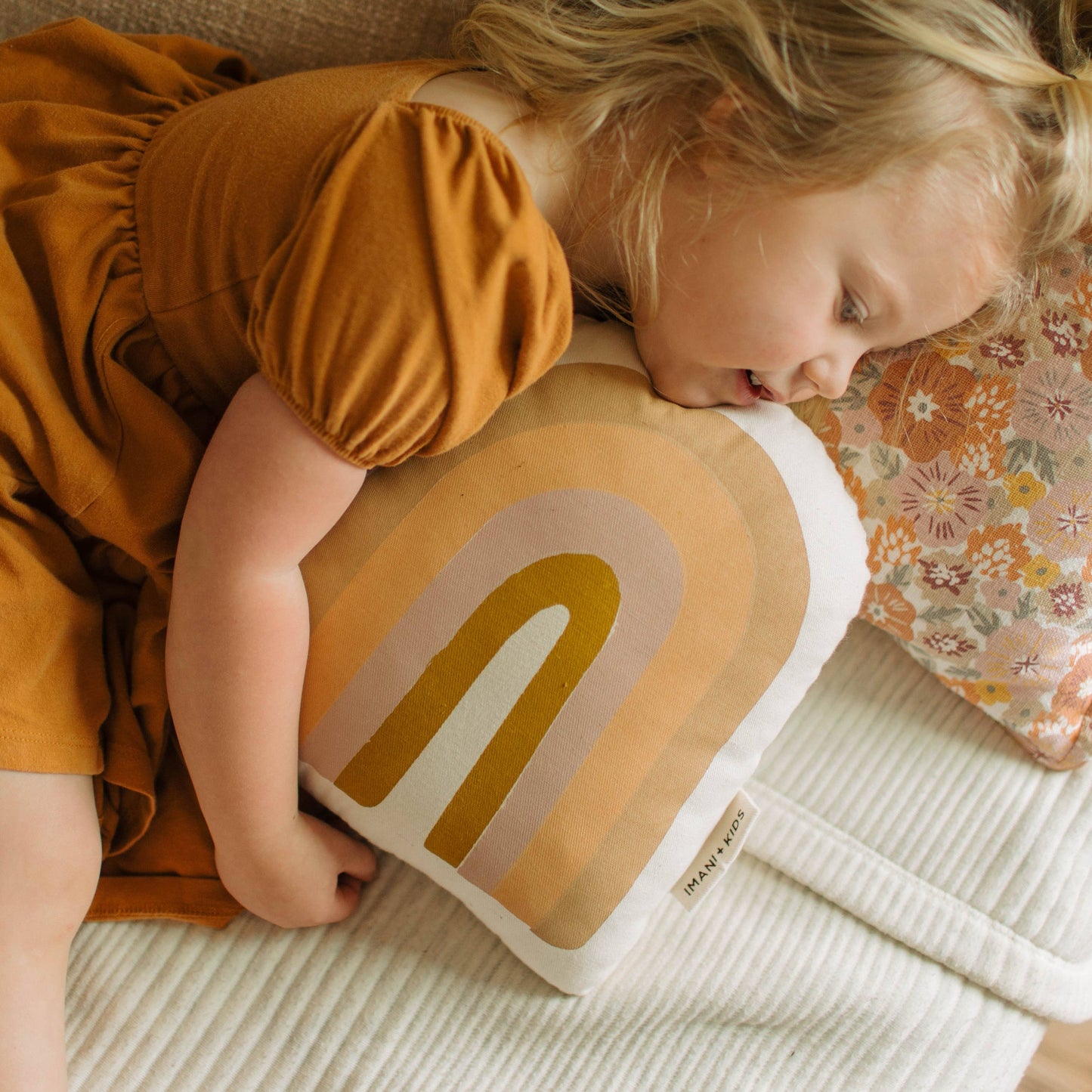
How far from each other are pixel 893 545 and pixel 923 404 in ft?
0.41

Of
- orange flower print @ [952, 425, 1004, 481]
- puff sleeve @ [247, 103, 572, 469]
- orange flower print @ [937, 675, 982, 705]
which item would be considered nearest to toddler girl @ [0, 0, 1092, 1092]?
puff sleeve @ [247, 103, 572, 469]

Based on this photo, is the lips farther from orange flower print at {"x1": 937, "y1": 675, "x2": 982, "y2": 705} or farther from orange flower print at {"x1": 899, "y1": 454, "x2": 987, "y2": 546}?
orange flower print at {"x1": 937, "y1": 675, "x2": 982, "y2": 705}

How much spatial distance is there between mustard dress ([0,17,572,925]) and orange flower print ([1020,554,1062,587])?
0.45 metres

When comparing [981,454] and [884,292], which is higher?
[884,292]

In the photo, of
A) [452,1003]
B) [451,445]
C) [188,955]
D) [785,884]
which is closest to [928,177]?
[451,445]

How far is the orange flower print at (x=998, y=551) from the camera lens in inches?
30.4

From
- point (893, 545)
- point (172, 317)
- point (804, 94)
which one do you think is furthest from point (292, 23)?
point (893, 545)

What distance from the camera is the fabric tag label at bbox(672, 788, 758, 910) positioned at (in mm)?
721

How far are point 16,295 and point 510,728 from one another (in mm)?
468

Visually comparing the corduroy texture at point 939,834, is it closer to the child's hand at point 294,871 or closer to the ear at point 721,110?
the child's hand at point 294,871

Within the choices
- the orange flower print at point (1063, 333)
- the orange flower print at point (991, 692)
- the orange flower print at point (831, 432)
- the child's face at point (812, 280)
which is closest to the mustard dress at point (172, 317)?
the child's face at point (812, 280)

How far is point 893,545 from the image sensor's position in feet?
2.67

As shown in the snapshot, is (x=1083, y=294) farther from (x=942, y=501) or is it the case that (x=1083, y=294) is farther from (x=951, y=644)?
(x=951, y=644)

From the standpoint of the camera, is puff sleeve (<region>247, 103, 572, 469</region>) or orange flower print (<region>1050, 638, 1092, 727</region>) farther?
orange flower print (<region>1050, 638, 1092, 727</region>)
